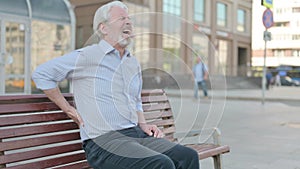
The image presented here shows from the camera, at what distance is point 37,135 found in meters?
2.74

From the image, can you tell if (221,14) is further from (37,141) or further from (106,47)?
(37,141)

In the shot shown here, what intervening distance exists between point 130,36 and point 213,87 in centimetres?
104

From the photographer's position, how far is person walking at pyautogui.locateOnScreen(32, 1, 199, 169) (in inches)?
97.4

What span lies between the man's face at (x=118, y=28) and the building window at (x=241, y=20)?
43.9m

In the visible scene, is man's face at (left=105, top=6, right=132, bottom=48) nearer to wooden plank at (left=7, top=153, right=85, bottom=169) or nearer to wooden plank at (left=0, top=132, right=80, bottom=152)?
wooden plank at (left=0, top=132, right=80, bottom=152)

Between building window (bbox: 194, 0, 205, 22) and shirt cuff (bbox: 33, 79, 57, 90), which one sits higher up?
building window (bbox: 194, 0, 205, 22)

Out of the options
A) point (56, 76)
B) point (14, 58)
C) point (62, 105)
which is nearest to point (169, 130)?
point (62, 105)

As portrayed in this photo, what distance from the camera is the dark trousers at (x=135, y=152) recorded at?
7.89 feet

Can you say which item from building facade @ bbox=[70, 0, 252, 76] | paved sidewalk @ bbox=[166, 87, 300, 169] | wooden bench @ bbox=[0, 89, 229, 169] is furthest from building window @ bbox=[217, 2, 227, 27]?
wooden bench @ bbox=[0, 89, 229, 169]

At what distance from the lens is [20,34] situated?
35.5ft

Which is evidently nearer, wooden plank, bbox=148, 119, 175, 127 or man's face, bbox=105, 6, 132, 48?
man's face, bbox=105, 6, 132, 48

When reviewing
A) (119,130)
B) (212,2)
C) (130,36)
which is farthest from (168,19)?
(212,2)

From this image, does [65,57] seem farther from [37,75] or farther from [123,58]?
[123,58]

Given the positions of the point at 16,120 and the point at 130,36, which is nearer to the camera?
the point at 16,120
